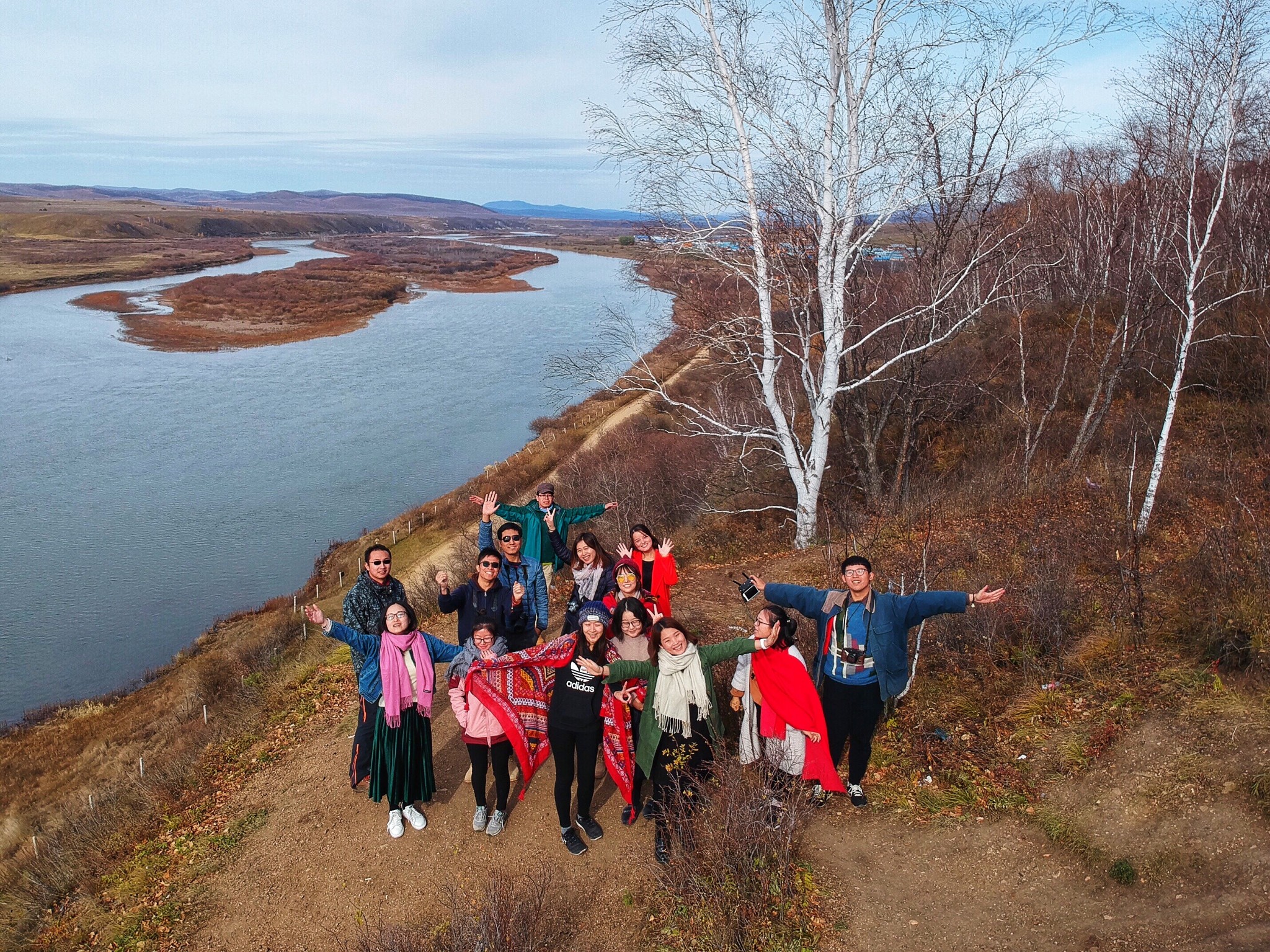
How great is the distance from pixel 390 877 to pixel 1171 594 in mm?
6328

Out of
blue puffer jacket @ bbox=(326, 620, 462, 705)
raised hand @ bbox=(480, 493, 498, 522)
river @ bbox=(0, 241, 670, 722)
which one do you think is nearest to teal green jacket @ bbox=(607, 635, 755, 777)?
blue puffer jacket @ bbox=(326, 620, 462, 705)

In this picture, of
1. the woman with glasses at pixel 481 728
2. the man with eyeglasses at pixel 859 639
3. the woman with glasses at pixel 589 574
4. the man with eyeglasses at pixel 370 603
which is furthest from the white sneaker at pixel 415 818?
the man with eyeglasses at pixel 859 639

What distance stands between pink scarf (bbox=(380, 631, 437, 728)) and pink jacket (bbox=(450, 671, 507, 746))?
0.58 feet

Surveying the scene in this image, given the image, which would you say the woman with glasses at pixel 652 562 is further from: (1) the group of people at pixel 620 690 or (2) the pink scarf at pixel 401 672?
(2) the pink scarf at pixel 401 672

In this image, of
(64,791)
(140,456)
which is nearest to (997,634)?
(64,791)

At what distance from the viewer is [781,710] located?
16.2 feet

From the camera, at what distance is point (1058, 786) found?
501 cm

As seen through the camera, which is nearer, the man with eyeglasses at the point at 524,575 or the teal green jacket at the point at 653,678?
the teal green jacket at the point at 653,678

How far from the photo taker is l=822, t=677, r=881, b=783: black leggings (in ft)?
16.0

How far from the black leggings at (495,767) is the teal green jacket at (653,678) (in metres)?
0.96

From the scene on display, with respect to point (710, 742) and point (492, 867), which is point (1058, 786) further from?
point (492, 867)

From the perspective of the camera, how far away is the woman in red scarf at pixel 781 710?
479 centimetres

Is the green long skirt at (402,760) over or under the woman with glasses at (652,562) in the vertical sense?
under

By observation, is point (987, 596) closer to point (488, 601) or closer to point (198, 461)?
point (488, 601)
